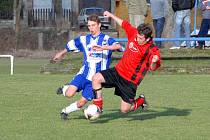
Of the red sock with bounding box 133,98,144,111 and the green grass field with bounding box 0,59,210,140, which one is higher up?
the red sock with bounding box 133,98,144,111

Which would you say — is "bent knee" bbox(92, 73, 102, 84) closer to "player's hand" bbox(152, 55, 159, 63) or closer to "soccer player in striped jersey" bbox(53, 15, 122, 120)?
"soccer player in striped jersey" bbox(53, 15, 122, 120)

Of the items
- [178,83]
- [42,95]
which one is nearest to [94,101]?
[42,95]

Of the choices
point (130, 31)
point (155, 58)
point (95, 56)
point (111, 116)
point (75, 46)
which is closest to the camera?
point (155, 58)

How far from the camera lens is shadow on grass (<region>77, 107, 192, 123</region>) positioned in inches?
444

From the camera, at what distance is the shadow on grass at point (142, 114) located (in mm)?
11266

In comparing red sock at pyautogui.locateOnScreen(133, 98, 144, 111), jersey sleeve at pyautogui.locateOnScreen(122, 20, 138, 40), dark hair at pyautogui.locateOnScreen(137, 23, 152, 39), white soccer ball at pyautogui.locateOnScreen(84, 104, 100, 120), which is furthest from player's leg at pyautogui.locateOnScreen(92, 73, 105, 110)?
dark hair at pyautogui.locateOnScreen(137, 23, 152, 39)

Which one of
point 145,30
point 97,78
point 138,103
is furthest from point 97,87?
point 145,30

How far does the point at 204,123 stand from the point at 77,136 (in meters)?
2.06

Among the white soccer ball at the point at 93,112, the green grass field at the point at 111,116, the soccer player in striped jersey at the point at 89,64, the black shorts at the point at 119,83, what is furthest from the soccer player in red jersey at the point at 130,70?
the green grass field at the point at 111,116

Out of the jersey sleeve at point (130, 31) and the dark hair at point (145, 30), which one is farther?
the jersey sleeve at point (130, 31)

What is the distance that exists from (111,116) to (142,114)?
567mm

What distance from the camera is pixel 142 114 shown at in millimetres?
11805

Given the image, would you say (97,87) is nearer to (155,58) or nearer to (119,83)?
(119,83)

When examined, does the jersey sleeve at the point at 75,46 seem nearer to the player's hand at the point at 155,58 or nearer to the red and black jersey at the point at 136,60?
the red and black jersey at the point at 136,60
